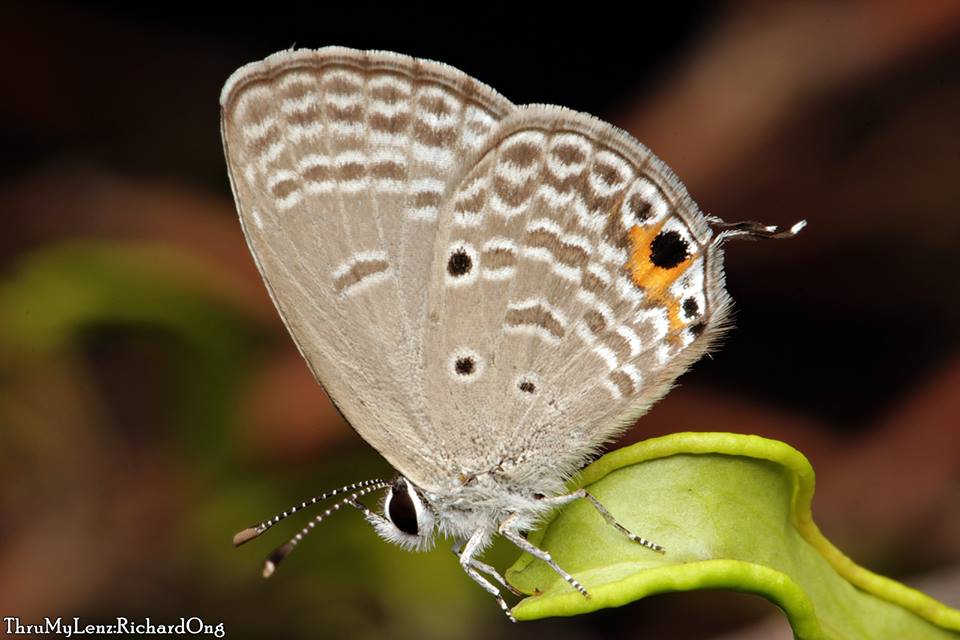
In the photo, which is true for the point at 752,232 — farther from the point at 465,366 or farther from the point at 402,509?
the point at 402,509

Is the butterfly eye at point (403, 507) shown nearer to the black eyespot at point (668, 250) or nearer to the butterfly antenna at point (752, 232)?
the black eyespot at point (668, 250)

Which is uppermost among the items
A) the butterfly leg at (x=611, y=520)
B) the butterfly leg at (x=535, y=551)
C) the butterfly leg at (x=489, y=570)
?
the butterfly leg at (x=611, y=520)

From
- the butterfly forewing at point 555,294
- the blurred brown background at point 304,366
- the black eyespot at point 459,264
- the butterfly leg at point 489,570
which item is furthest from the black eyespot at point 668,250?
the blurred brown background at point 304,366

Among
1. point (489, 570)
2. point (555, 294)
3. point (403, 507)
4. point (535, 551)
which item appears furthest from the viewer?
point (403, 507)

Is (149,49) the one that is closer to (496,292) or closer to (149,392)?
(149,392)

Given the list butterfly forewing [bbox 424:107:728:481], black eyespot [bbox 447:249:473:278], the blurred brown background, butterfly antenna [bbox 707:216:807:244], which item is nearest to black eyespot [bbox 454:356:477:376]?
butterfly forewing [bbox 424:107:728:481]

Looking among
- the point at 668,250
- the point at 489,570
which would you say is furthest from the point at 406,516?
the point at 668,250

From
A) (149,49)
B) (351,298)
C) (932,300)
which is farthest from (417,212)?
(149,49)
